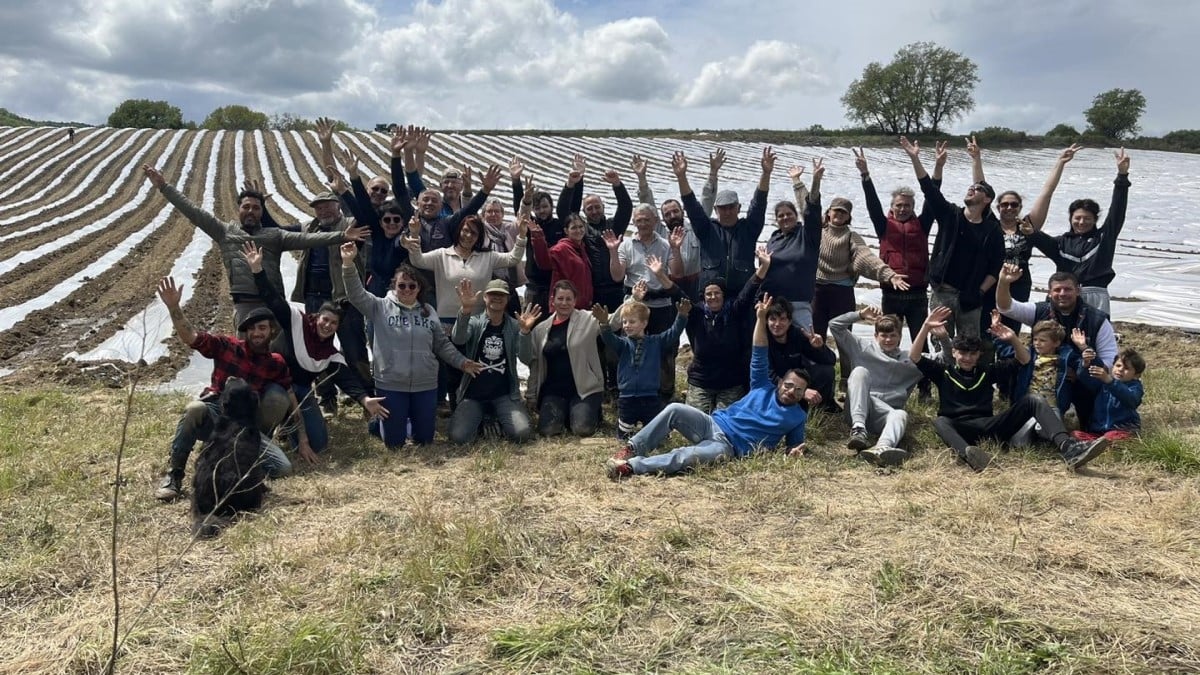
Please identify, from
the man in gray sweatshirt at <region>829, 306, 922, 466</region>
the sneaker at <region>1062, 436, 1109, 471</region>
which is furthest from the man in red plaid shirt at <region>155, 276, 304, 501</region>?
the sneaker at <region>1062, 436, 1109, 471</region>

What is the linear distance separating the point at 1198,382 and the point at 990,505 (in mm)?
3903

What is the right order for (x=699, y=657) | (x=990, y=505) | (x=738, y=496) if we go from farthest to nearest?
(x=738, y=496) → (x=990, y=505) → (x=699, y=657)

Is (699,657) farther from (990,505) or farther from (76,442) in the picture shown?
(76,442)

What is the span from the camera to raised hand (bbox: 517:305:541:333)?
5.32 meters

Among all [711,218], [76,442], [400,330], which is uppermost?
[711,218]

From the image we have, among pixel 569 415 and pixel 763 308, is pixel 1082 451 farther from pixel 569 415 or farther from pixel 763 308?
pixel 569 415

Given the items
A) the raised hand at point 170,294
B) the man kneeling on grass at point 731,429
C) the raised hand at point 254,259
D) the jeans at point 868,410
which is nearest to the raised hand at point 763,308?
the man kneeling on grass at point 731,429

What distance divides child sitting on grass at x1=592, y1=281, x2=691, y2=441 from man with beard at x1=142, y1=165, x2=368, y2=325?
2006mm

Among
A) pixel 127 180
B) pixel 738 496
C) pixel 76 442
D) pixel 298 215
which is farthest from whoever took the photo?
pixel 127 180

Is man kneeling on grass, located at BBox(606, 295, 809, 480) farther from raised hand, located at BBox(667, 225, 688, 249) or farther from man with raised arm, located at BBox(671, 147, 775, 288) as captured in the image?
raised hand, located at BBox(667, 225, 688, 249)

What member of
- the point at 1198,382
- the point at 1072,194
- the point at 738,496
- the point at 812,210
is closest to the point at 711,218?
the point at 812,210

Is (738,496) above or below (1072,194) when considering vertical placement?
below

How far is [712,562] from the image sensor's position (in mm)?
3141

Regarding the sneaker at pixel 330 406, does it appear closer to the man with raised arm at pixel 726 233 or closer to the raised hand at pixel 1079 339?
the man with raised arm at pixel 726 233
